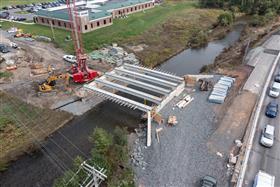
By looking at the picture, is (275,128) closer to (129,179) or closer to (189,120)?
(189,120)

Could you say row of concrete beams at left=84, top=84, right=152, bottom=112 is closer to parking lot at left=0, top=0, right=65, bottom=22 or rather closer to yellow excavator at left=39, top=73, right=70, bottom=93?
yellow excavator at left=39, top=73, right=70, bottom=93

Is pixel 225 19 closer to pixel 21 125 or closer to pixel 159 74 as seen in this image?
pixel 159 74

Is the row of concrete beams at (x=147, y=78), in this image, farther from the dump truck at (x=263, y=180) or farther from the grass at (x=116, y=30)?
the dump truck at (x=263, y=180)

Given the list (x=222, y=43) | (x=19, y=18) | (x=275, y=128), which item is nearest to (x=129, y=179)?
(x=275, y=128)

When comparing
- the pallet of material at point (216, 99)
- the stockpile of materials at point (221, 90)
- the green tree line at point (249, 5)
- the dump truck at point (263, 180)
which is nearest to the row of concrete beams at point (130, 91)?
the pallet of material at point (216, 99)

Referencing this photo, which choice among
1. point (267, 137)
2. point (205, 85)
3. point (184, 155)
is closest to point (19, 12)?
point (205, 85)

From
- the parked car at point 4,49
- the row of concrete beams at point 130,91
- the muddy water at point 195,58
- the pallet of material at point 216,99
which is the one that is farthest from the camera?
the parked car at point 4,49
